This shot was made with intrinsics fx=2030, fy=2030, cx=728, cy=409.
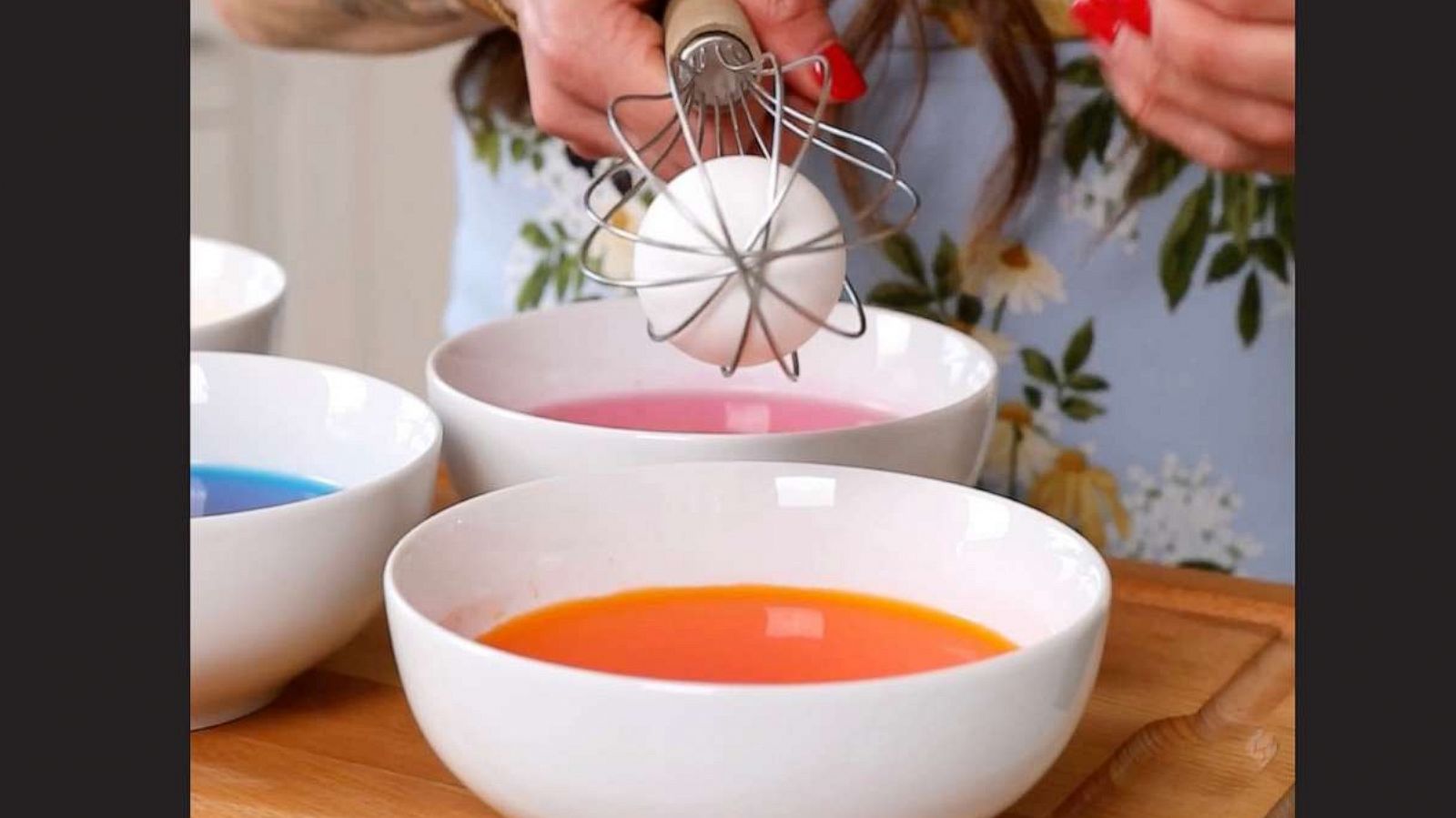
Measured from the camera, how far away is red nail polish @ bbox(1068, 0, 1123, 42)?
2.39ft

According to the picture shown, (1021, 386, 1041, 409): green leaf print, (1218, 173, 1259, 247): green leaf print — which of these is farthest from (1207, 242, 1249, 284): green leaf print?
(1021, 386, 1041, 409): green leaf print

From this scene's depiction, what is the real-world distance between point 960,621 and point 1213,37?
0.71 feet

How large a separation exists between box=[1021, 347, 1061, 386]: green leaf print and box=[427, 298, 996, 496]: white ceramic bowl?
174 mm

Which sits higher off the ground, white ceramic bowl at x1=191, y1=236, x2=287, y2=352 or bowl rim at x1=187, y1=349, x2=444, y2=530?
bowl rim at x1=187, y1=349, x2=444, y2=530

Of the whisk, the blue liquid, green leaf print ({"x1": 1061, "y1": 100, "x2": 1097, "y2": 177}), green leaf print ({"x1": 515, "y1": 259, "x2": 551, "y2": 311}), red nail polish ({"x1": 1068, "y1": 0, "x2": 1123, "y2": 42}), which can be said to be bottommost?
green leaf print ({"x1": 515, "y1": 259, "x2": 551, "y2": 311})

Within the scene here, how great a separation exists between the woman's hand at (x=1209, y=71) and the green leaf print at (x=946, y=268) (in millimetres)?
283

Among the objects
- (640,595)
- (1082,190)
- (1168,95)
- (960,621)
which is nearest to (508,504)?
(640,595)

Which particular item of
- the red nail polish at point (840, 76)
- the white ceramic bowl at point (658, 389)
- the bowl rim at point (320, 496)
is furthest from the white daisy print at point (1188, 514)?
the bowl rim at point (320, 496)

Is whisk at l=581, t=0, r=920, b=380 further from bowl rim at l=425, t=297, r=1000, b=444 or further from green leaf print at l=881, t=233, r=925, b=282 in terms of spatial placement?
green leaf print at l=881, t=233, r=925, b=282

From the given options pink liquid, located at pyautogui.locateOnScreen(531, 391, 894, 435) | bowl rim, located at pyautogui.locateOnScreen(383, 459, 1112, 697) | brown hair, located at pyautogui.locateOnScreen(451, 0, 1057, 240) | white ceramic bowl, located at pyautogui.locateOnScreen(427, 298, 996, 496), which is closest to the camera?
bowl rim, located at pyautogui.locateOnScreen(383, 459, 1112, 697)

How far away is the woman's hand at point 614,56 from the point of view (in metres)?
0.78

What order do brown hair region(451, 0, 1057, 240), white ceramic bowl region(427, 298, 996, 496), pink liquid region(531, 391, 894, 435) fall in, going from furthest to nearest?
brown hair region(451, 0, 1057, 240), pink liquid region(531, 391, 894, 435), white ceramic bowl region(427, 298, 996, 496)

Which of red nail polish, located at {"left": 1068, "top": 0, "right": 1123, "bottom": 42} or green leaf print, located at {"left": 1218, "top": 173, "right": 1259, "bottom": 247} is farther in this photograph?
green leaf print, located at {"left": 1218, "top": 173, "right": 1259, "bottom": 247}

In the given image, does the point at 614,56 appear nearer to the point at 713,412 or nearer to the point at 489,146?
the point at 713,412
